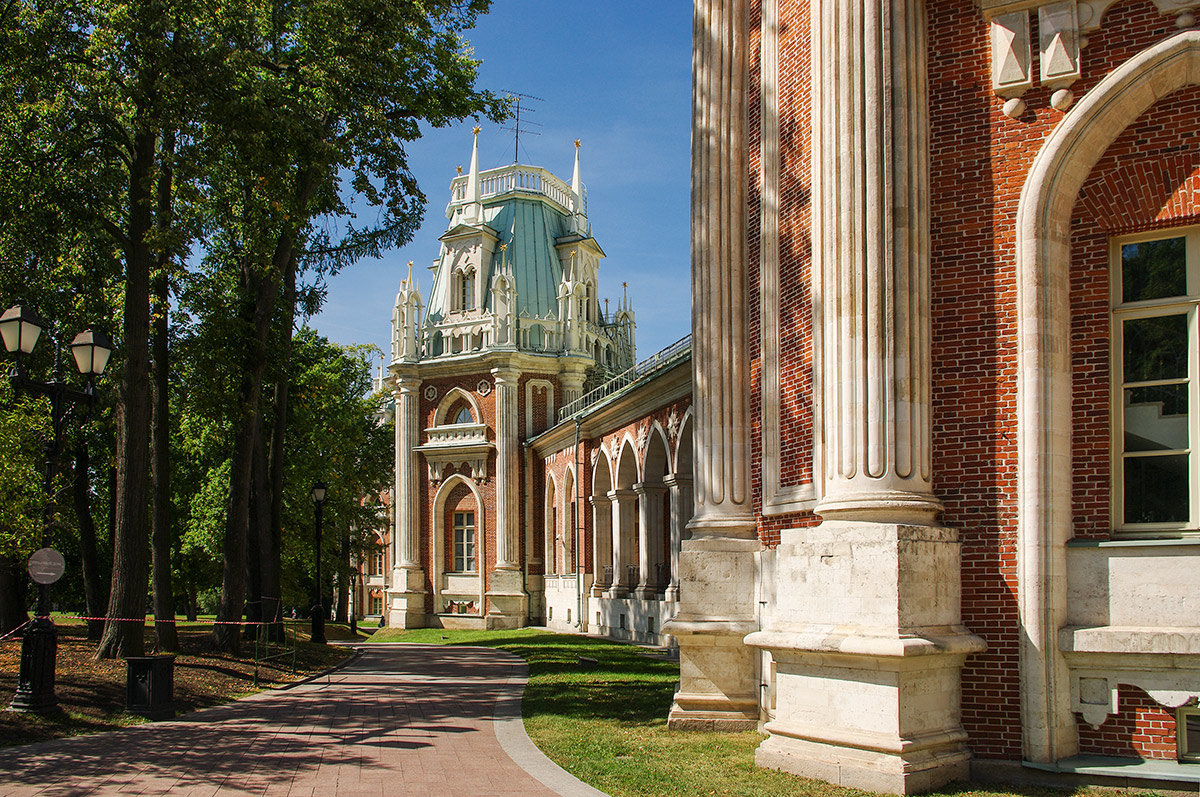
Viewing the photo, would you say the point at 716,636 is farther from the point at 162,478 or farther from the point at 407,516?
the point at 407,516

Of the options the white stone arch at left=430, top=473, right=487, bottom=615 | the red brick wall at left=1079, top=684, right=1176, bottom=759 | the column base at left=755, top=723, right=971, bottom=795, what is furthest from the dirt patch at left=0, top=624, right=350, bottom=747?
the white stone arch at left=430, top=473, right=487, bottom=615

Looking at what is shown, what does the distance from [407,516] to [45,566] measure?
3007 centimetres

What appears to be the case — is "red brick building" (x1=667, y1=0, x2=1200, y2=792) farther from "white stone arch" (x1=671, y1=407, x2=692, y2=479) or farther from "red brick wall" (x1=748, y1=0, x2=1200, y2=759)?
"white stone arch" (x1=671, y1=407, x2=692, y2=479)

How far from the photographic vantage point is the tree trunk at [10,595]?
19.9 m

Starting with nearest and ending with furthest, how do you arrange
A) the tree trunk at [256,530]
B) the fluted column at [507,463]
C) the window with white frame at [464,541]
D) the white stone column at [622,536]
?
1. the tree trunk at [256,530]
2. the white stone column at [622,536]
3. the fluted column at [507,463]
4. the window with white frame at [464,541]

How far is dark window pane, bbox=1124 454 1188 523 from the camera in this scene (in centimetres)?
799

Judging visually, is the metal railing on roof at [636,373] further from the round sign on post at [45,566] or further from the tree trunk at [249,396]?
the round sign on post at [45,566]

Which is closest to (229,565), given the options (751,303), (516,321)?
(751,303)

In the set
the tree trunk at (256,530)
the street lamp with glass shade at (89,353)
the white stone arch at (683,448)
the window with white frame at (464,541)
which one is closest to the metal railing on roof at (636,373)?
the white stone arch at (683,448)

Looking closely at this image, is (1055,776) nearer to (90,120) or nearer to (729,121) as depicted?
(729,121)

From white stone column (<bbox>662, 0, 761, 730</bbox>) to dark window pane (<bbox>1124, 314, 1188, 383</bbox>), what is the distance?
4256 millimetres

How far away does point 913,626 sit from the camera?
780cm

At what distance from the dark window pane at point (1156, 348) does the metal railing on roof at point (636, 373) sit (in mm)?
14006

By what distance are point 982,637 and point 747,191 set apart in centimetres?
592
